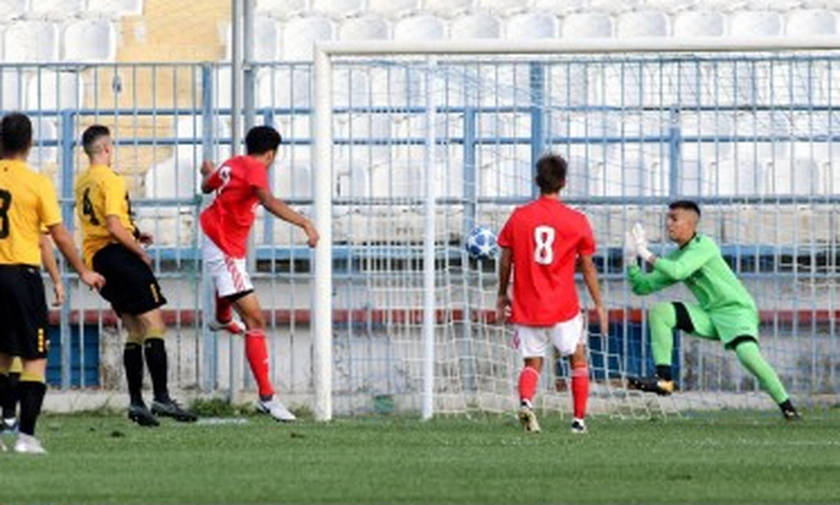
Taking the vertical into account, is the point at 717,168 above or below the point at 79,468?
above

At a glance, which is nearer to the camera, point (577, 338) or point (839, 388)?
point (577, 338)

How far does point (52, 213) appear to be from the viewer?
42.7 feet

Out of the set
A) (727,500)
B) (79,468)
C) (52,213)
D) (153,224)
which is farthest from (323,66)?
(727,500)

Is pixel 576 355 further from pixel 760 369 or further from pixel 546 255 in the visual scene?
pixel 760 369

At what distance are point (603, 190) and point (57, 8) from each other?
6.96 m

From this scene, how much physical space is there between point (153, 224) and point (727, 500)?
9289 mm

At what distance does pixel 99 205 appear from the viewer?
15.6m

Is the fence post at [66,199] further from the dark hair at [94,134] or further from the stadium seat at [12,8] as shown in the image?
the stadium seat at [12,8]

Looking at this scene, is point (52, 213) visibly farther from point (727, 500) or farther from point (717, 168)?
point (717, 168)

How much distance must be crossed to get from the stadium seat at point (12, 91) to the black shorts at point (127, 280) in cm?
360

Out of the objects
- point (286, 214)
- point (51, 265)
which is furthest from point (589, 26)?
point (51, 265)

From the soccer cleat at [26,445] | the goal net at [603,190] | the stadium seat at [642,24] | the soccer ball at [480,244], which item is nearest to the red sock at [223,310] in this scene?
the goal net at [603,190]

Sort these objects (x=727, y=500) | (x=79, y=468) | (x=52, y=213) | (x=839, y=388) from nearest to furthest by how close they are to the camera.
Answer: (x=727, y=500) < (x=79, y=468) < (x=52, y=213) < (x=839, y=388)

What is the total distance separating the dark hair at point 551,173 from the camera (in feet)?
48.9
